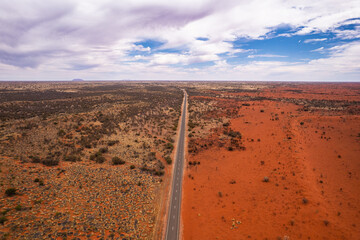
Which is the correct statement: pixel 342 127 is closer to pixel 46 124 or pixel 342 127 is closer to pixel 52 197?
pixel 52 197

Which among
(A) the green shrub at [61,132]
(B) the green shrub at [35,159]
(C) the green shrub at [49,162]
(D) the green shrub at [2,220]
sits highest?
(A) the green shrub at [61,132]

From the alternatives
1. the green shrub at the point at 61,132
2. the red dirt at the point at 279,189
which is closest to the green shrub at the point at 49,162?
the green shrub at the point at 61,132

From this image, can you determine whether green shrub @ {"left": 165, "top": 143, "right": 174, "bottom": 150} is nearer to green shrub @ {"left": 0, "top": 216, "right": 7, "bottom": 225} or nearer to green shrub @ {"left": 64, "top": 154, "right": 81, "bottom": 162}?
green shrub @ {"left": 64, "top": 154, "right": 81, "bottom": 162}

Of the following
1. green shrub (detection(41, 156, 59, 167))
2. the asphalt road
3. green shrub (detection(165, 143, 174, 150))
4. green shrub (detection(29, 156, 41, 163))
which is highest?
green shrub (detection(29, 156, 41, 163))

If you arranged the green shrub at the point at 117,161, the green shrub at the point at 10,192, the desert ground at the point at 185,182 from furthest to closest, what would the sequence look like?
the green shrub at the point at 117,161 < the green shrub at the point at 10,192 < the desert ground at the point at 185,182

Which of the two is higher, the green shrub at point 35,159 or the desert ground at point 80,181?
the green shrub at point 35,159

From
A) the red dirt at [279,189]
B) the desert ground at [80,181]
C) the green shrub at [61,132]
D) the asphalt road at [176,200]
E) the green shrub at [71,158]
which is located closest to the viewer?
the desert ground at [80,181]

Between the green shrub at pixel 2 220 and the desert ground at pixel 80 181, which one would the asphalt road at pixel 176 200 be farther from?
the green shrub at pixel 2 220

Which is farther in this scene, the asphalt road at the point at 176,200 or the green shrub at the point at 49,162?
the green shrub at the point at 49,162

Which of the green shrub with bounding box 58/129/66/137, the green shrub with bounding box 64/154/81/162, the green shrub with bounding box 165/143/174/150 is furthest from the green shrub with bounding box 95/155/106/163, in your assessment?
the green shrub with bounding box 58/129/66/137

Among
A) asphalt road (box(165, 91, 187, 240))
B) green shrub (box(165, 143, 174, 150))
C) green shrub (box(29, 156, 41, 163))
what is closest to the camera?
asphalt road (box(165, 91, 187, 240))
